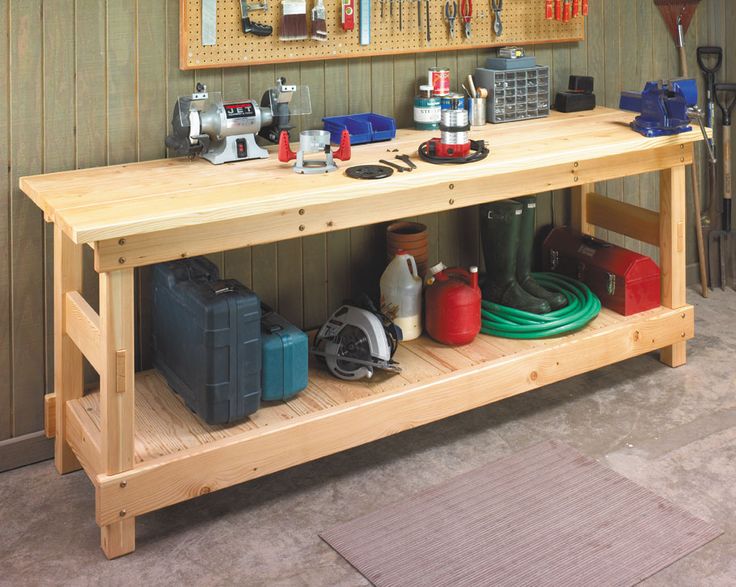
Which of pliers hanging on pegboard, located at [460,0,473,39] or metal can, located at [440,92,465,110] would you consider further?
pliers hanging on pegboard, located at [460,0,473,39]

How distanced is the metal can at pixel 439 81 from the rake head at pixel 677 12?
1.31 metres

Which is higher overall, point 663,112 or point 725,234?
point 663,112

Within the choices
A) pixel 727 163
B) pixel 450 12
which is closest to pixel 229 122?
pixel 450 12

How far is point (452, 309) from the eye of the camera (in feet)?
11.5

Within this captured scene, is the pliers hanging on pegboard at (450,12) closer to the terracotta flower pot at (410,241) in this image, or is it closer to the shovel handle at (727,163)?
the terracotta flower pot at (410,241)

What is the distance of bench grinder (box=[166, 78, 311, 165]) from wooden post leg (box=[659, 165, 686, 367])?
1.48 metres

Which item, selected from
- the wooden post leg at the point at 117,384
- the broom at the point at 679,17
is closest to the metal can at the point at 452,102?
the wooden post leg at the point at 117,384

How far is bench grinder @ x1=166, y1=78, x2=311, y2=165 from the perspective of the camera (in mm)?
3072

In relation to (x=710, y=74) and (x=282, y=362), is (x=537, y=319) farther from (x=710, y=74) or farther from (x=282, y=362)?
→ (x=710, y=74)

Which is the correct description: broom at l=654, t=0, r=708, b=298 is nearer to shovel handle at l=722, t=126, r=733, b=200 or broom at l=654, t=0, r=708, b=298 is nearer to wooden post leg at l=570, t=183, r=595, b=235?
shovel handle at l=722, t=126, r=733, b=200

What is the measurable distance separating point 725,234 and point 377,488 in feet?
8.61

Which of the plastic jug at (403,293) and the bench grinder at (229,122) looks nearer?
the bench grinder at (229,122)

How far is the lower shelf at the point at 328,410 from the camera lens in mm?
2812

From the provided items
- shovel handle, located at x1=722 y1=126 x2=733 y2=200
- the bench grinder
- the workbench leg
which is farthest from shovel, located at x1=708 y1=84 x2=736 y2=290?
the workbench leg
